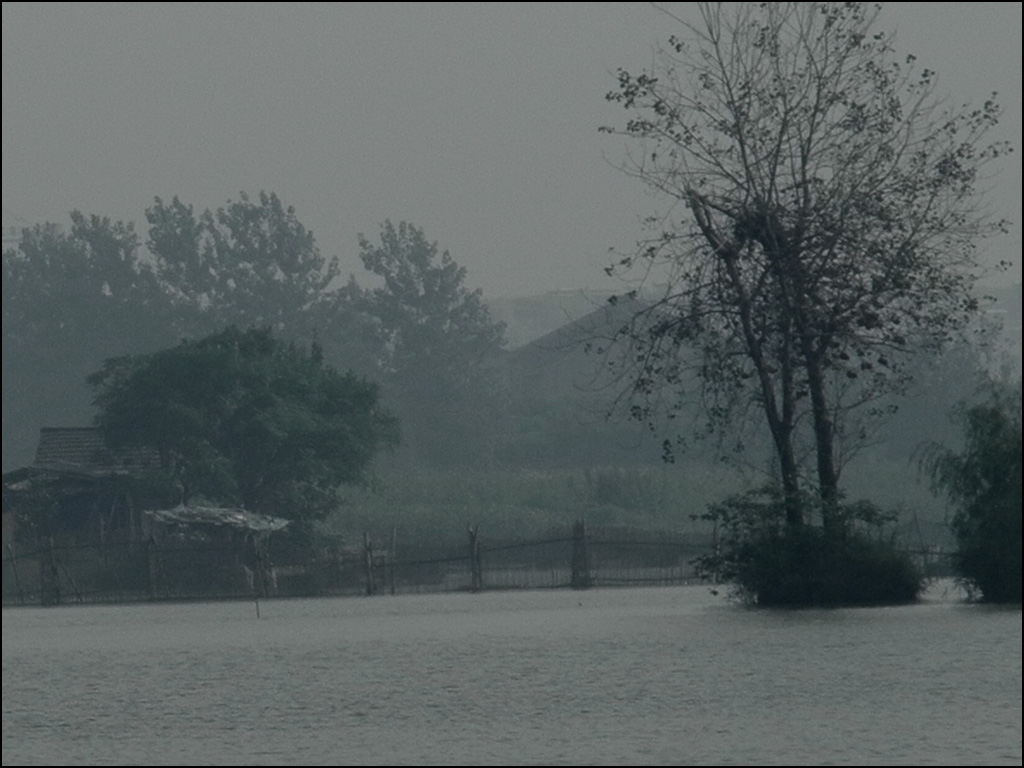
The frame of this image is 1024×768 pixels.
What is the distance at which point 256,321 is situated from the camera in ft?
336

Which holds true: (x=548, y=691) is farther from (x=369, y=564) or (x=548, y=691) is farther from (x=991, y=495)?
(x=369, y=564)

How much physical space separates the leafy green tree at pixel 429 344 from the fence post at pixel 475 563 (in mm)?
54853

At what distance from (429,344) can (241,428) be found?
42742mm

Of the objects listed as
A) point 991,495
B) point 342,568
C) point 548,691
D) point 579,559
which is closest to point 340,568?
point 342,568

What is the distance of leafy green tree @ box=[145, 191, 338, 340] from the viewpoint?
103312 millimetres

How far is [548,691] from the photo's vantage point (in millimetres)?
18859

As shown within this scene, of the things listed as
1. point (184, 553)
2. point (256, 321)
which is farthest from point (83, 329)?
point (184, 553)

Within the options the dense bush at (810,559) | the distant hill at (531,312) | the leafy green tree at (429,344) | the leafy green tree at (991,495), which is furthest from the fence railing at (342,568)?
the distant hill at (531,312)

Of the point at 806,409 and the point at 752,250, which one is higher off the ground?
the point at 752,250

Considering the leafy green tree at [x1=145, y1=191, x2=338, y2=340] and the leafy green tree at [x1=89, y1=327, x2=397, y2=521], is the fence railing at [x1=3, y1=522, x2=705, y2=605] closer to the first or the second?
the leafy green tree at [x1=89, y1=327, x2=397, y2=521]

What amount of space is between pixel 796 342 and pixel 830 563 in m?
3.66

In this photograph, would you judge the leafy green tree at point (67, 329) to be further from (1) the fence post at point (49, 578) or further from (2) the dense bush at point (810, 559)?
(2) the dense bush at point (810, 559)

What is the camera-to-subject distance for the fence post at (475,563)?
41.9m

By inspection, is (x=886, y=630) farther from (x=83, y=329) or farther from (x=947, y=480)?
(x=83, y=329)
